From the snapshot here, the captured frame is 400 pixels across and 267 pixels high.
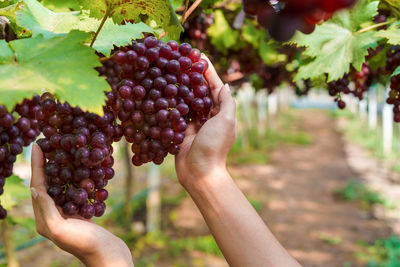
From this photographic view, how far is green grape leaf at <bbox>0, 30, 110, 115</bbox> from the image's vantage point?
0.63 metres

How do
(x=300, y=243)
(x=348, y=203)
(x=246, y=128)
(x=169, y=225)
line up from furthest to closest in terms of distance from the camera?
(x=246, y=128) → (x=348, y=203) → (x=169, y=225) → (x=300, y=243)

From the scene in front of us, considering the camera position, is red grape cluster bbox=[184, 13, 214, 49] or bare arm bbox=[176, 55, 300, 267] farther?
red grape cluster bbox=[184, 13, 214, 49]

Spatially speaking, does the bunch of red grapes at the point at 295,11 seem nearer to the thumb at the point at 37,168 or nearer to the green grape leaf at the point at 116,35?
the green grape leaf at the point at 116,35

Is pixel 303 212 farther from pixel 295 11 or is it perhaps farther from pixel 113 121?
pixel 295 11

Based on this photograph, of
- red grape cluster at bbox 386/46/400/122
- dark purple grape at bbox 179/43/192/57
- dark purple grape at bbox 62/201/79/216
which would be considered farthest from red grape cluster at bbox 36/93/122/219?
red grape cluster at bbox 386/46/400/122

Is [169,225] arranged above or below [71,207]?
below

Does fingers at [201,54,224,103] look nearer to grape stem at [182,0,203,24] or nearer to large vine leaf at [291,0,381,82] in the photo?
grape stem at [182,0,203,24]

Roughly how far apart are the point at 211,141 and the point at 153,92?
0.18 m

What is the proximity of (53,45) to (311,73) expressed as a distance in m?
0.83

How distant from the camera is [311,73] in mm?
1247

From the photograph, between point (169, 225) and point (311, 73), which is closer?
point (311, 73)

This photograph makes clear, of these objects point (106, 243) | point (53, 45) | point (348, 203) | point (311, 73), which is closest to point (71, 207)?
point (106, 243)

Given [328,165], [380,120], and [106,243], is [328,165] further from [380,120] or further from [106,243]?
[106,243]

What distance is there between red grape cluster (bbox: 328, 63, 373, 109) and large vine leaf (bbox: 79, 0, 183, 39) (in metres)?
0.76
